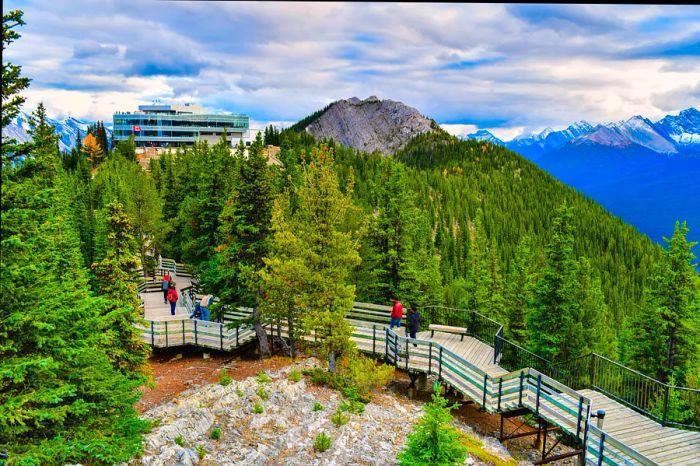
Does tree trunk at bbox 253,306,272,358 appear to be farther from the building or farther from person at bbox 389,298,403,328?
the building

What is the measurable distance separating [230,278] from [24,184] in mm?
11868

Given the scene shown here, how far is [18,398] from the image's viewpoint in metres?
9.04

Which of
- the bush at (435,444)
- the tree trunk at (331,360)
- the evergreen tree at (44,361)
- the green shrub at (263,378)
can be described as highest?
the evergreen tree at (44,361)

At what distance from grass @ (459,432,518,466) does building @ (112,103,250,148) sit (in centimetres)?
13548

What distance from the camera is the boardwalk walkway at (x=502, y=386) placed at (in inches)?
488

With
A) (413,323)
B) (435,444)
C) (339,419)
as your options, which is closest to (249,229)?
(413,323)

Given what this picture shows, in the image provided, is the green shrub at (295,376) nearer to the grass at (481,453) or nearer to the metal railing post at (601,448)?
the grass at (481,453)

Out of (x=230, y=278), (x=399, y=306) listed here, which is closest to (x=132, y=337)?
(x=230, y=278)

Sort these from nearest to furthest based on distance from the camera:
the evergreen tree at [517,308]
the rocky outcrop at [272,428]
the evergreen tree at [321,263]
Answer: the rocky outcrop at [272,428]
the evergreen tree at [321,263]
the evergreen tree at [517,308]

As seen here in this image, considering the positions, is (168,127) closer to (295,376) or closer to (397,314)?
(397,314)

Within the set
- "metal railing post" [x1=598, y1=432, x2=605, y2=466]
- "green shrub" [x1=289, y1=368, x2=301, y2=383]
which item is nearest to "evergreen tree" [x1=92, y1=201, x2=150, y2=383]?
"green shrub" [x1=289, y1=368, x2=301, y2=383]

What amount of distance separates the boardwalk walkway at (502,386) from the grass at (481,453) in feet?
3.56

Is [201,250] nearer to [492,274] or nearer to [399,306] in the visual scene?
[399,306]

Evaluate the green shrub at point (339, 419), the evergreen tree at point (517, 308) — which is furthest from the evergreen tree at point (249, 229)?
the evergreen tree at point (517, 308)
